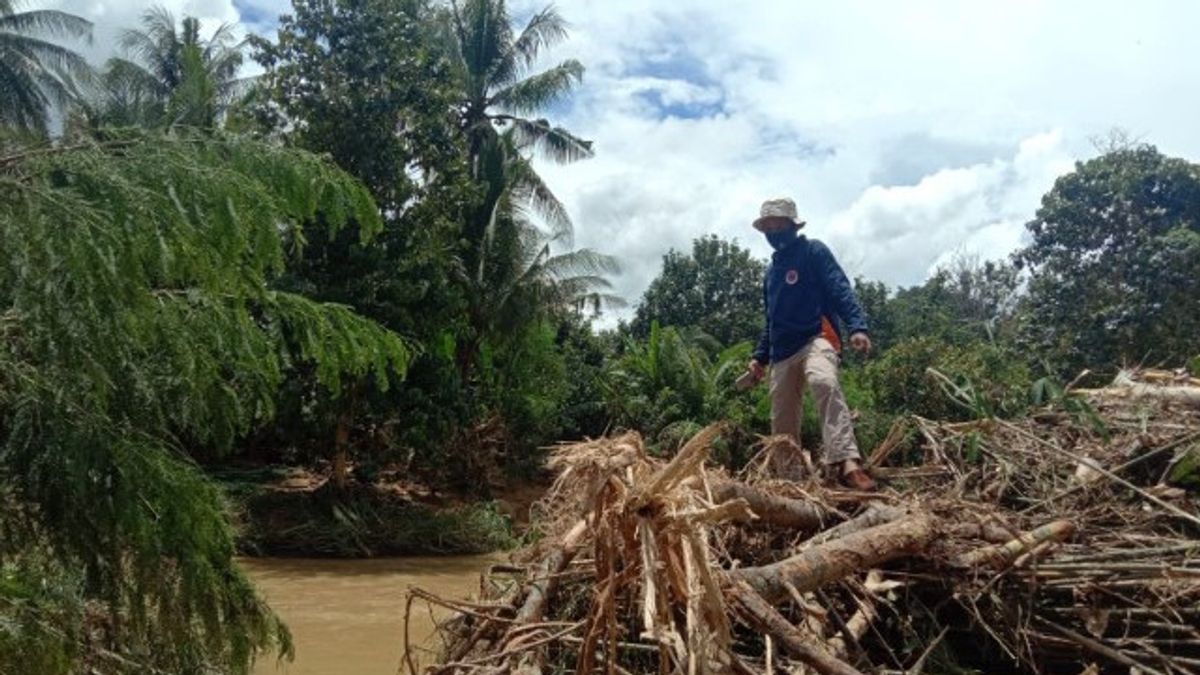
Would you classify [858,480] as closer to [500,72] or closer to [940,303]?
[500,72]

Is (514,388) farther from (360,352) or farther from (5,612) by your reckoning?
(5,612)

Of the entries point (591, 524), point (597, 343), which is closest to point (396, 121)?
point (597, 343)

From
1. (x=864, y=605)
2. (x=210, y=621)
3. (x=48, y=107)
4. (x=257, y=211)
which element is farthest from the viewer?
(x=48, y=107)

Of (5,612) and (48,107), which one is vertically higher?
(48,107)

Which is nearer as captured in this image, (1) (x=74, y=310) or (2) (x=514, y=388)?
(1) (x=74, y=310)

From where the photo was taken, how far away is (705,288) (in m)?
29.4

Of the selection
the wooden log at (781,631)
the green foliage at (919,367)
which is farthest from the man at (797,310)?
the green foliage at (919,367)

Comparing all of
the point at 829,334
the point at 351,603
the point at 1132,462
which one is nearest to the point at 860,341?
the point at 829,334

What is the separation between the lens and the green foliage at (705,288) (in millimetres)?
29125

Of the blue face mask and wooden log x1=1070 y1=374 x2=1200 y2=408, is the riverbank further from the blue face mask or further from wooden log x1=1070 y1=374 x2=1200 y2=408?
wooden log x1=1070 y1=374 x2=1200 y2=408

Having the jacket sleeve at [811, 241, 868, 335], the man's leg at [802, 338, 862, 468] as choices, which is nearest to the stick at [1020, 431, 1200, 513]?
the man's leg at [802, 338, 862, 468]

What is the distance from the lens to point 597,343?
25.0m

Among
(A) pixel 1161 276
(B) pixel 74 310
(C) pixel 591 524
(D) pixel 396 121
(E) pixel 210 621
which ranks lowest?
(E) pixel 210 621

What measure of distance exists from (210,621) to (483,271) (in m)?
14.0
